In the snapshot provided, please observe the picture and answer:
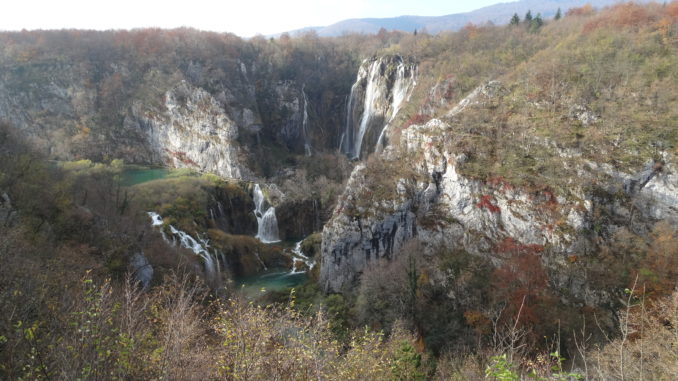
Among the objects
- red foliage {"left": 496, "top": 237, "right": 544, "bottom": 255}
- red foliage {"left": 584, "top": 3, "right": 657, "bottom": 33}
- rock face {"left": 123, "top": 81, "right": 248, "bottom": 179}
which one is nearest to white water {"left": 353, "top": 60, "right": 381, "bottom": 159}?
rock face {"left": 123, "top": 81, "right": 248, "bottom": 179}

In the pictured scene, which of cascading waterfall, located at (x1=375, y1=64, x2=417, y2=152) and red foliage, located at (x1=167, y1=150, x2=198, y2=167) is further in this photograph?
red foliage, located at (x1=167, y1=150, x2=198, y2=167)

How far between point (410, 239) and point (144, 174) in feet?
158

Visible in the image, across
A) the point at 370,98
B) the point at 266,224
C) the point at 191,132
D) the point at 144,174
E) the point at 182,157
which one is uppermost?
the point at 370,98

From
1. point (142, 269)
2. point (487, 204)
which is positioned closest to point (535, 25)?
point (487, 204)

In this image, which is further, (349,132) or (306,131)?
(306,131)

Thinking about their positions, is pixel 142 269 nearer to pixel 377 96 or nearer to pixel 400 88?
pixel 377 96

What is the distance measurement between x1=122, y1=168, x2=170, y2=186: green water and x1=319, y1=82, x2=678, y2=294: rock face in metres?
36.6

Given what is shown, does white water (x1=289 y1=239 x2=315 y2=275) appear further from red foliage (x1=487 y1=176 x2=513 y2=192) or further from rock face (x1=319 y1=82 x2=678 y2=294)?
red foliage (x1=487 y1=176 x2=513 y2=192)

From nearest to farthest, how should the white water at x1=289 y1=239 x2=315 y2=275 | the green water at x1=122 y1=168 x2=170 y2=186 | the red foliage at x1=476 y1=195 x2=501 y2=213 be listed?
the red foliage at x1=476 y1=195 x2=501 y2=213, the white water at x1=289 y1=239 x2=315 y2=275, the green water at x1=122 y1=168 x2=170 y2=186

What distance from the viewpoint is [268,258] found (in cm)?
3897

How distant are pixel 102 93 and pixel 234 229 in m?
44.7

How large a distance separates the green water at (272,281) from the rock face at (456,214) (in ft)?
14.0

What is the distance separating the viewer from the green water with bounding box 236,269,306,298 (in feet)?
108

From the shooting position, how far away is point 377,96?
6031 centimetres
